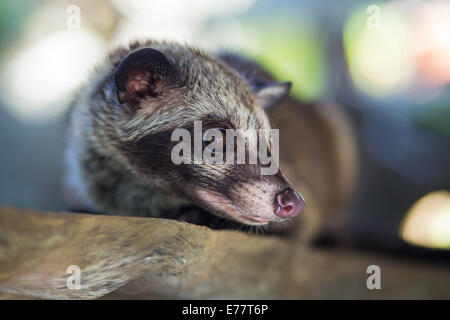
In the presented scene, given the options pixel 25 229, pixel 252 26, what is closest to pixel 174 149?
pixel 25 229

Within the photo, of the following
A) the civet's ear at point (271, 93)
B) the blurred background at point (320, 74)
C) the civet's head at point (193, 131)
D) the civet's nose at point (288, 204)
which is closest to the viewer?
the civet's nose at point (288, 204)

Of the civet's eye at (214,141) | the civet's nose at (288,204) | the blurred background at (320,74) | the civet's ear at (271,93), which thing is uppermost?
the blurred background at (320,74)

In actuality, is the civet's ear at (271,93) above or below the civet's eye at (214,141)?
above

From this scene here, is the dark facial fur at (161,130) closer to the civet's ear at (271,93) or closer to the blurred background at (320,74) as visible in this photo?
the civet's ear at (271,93)

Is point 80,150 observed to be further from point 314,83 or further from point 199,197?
point 314,83

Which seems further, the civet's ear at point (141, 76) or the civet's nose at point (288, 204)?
the civet's ear at point (141, 76)

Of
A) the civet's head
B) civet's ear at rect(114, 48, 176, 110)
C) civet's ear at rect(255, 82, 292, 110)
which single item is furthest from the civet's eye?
civet's ear at rect(255, 82, 292, 110)

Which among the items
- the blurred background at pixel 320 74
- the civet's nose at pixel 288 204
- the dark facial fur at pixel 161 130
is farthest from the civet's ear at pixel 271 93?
the blurred background at pixel 320 74

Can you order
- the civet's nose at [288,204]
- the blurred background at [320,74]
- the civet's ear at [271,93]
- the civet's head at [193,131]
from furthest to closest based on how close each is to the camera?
the blurred background at [320,74]
the civet's ear at [271,93]
the civet's head at [193,131]
the civet's nose at [288,204]
